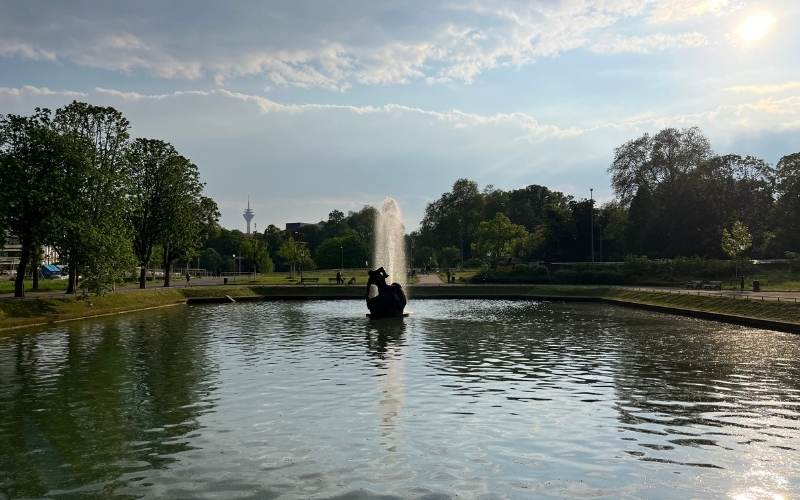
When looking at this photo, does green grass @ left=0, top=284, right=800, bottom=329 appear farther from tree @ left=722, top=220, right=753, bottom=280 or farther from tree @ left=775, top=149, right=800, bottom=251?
tree @ left=775, top=149, right=800, bottom=251

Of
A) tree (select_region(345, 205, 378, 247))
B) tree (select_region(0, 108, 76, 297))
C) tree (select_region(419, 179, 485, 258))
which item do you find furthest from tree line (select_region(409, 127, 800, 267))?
tree (select_region(345, 205, 378, 247))

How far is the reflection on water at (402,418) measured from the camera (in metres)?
10.4

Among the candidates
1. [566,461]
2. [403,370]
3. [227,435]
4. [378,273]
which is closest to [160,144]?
[378,273]

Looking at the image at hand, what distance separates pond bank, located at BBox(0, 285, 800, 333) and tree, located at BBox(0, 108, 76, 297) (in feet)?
16.9

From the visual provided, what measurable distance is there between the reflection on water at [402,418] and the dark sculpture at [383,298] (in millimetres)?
12441

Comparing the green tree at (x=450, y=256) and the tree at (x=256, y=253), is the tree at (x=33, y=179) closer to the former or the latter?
the tree at (x=256, y=253)

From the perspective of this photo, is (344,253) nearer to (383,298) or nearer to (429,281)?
(429,281)

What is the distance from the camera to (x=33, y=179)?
43562mm

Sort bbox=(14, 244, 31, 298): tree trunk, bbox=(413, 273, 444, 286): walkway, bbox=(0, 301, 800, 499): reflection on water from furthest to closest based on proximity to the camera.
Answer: bbox=(413, 273, 444, 286): walkway → bbox=(14, 244, 31, 298): tree trunk → bbox=(0, 301, 800, 499): reflection on water

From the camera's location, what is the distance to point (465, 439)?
12.8 meters

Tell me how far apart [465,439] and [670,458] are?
390 cm

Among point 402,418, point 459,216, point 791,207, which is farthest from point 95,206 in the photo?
point 459,216

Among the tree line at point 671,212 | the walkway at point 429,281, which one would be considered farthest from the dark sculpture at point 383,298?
the tree line at point 671,212

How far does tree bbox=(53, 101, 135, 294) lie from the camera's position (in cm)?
4378
